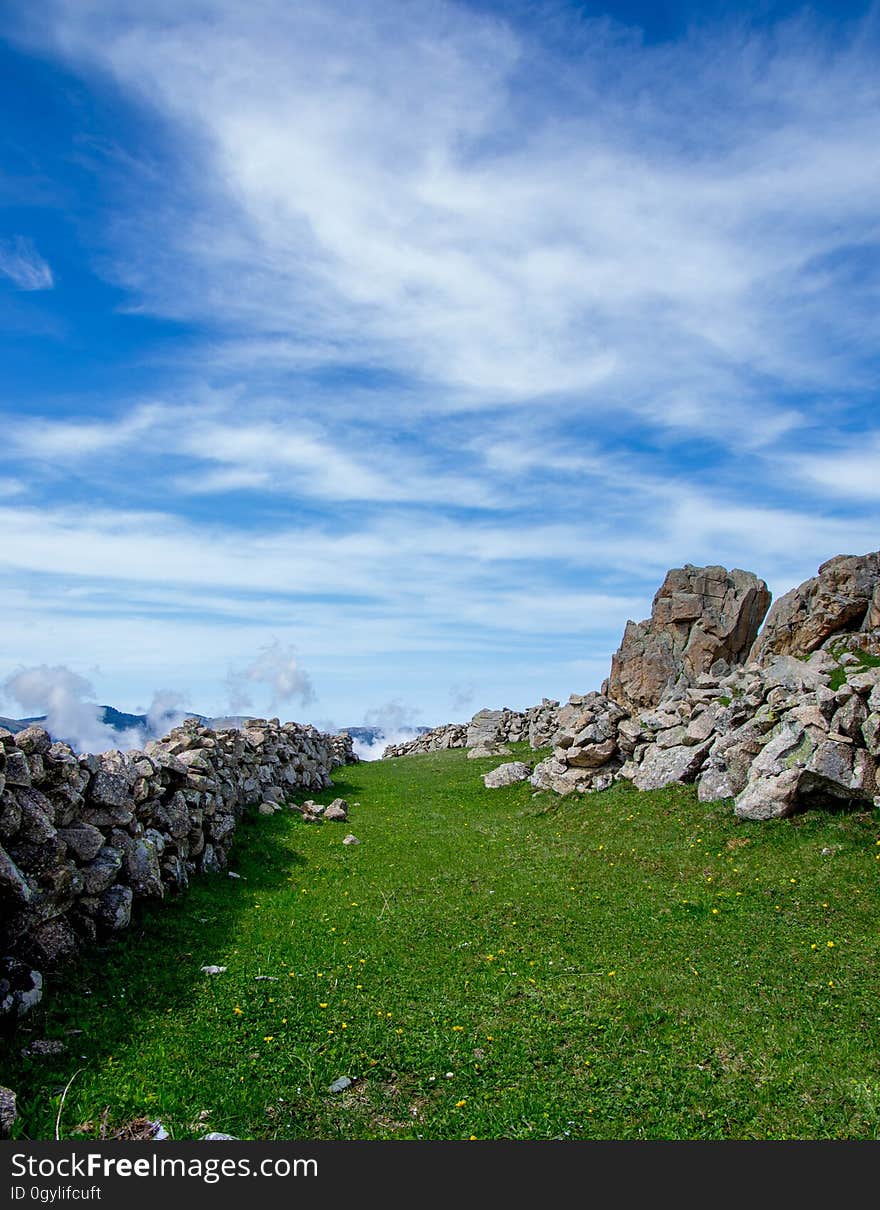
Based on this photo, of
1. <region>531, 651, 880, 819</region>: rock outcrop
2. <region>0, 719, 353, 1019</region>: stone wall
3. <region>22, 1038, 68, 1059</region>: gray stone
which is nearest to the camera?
<region>22, 1038, 68, 1059</region>: gray stone

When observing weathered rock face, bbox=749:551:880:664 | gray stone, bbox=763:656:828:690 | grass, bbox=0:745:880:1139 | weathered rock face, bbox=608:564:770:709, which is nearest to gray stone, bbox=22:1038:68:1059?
grass, bbox=0:745:880:1139

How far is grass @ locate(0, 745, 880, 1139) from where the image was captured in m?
Answer: 9.82

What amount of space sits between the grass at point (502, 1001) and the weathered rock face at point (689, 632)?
31476 mm

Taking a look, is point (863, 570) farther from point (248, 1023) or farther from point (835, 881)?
point (248, 1023)

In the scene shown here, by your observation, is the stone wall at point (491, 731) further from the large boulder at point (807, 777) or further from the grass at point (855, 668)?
the large boulder at point (807, 777)

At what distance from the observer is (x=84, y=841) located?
14609 millimetres

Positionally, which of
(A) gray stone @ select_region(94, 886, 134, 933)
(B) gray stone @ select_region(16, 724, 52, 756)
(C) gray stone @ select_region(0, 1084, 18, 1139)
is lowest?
(C) gray stone @ select_region(0, 1084, 18, 1139)

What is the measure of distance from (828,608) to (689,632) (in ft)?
41.8

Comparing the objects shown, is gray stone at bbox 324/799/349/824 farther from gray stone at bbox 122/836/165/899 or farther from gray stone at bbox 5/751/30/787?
gray stone at bbox 5/751/30/787

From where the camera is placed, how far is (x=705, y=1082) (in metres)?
10.5

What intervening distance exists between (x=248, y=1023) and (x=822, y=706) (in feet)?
62.6

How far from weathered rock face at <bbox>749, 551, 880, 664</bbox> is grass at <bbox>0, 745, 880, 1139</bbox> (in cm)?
2399

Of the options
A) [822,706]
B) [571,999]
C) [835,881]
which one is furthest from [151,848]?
[822,706]

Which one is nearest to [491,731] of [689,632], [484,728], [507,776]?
[484,728]
